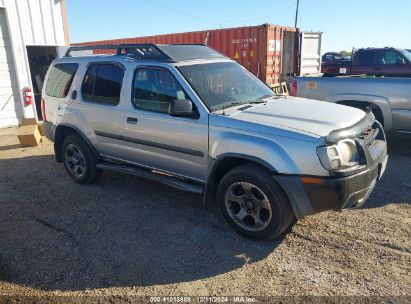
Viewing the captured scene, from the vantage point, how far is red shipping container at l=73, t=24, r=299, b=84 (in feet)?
38.7

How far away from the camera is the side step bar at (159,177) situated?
403 cm

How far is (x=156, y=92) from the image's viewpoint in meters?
4.26

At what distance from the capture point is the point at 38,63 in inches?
476

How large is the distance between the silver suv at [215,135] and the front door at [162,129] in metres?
0.01

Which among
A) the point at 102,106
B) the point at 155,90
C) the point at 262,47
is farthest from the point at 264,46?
the point at 155,90

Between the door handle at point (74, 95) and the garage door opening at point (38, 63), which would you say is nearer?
the door handle at point (74, 95)

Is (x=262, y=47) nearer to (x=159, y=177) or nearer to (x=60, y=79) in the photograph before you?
(x=60, y=79)

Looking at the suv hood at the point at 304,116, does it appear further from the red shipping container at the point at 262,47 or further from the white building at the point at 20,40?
the white building at the point at 20,40

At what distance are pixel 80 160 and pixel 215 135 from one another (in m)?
2.71

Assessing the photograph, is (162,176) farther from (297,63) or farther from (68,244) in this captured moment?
(297,63)

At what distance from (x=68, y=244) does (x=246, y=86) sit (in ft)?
9.31

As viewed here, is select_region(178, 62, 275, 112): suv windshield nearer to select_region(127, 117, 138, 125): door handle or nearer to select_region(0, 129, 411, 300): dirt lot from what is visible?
select_region(127, 117, 138, 125): door handle

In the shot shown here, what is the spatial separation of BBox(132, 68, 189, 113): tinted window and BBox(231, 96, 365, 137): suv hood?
855 millimetres

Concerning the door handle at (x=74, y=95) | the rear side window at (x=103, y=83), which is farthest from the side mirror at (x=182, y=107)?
the door handle at (x=74, y=95)
